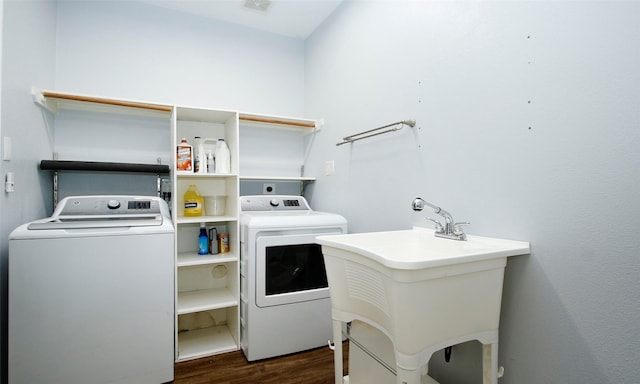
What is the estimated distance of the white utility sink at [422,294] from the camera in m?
0.93

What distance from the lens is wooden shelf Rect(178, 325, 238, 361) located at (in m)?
2.06

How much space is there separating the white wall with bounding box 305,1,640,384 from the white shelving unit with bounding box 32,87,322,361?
1165 mm

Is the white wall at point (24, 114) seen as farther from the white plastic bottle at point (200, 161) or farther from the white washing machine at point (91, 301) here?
the white plastic bottle at point (200, 161)

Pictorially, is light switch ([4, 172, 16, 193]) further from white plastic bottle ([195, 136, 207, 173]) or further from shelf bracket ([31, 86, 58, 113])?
white plastic bottle ([195, 136, 207, 173])

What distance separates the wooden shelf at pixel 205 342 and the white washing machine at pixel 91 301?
318 mm

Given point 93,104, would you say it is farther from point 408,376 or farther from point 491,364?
point 491,364

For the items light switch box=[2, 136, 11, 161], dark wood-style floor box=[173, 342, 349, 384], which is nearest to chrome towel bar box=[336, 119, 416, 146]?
dark wood-style floor box=[173, 342, 349, 384]

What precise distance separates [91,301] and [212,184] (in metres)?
1.17

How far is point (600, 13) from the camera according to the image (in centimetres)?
95

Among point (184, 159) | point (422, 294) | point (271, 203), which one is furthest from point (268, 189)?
point (422, 294)

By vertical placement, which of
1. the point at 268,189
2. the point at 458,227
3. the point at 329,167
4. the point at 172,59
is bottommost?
the point at 458,227

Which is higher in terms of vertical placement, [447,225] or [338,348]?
[447,225]

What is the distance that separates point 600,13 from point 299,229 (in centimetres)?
170

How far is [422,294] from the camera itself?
930mm
